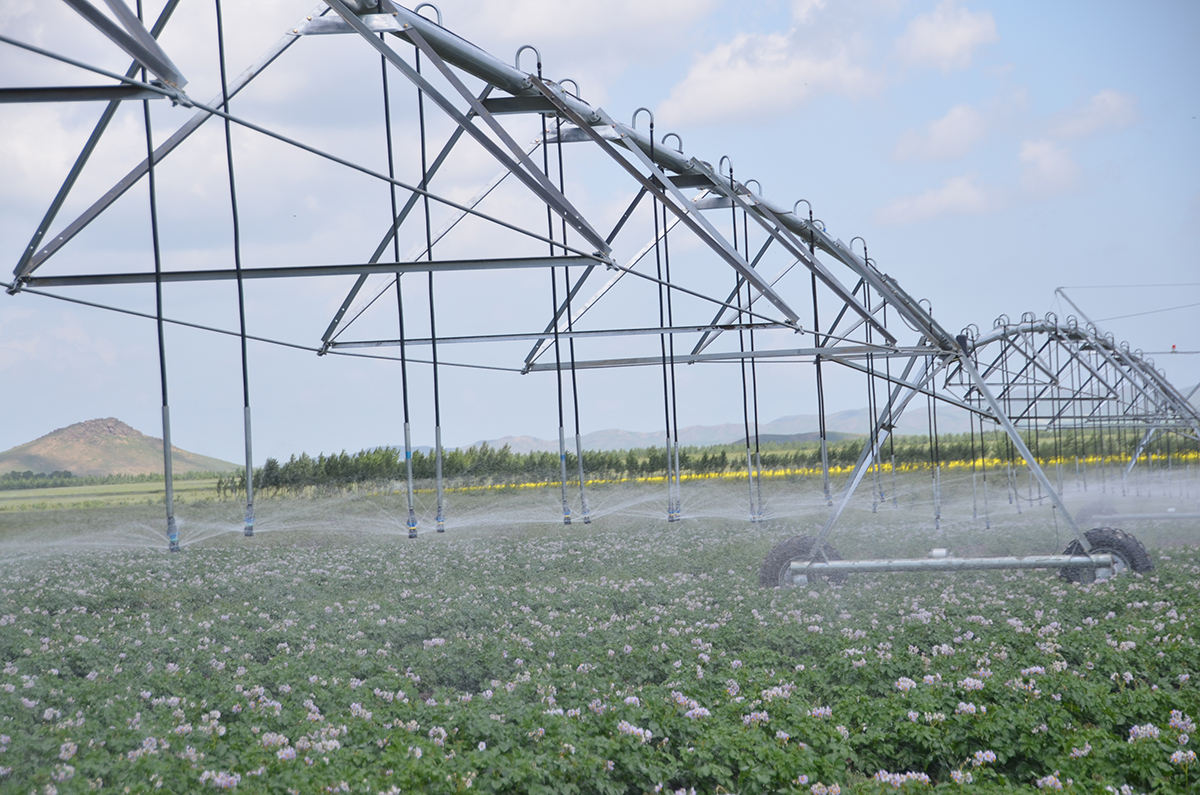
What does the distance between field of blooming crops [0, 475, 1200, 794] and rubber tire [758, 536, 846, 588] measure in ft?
1.33

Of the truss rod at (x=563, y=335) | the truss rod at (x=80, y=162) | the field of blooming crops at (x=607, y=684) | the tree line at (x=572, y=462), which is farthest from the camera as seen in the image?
the tree line at (x=572, y=462)

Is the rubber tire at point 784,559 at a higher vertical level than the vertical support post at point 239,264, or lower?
lower

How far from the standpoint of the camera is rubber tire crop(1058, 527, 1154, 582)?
13391 mm

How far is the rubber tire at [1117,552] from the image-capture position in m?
13.4

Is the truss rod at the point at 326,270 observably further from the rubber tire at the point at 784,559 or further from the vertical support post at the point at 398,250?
the rubber tire at the point at 784,559

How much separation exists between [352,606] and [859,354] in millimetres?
7411

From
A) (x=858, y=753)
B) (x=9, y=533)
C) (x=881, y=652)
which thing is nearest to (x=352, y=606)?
(x=881, y=652)

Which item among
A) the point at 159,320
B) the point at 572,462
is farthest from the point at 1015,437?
the point at 572,462

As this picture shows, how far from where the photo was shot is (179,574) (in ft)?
54.1

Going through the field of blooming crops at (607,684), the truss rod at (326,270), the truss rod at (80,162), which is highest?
the truss rod at (80,162)

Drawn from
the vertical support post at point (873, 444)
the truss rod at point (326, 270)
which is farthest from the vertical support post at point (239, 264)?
the vertical support post at point (873, 444)

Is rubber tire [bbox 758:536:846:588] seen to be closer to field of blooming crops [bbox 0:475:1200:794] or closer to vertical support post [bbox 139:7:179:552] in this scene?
field of blooming crops [bbox 0:475:1200:794]

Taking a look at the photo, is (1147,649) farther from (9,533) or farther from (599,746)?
(9,533)

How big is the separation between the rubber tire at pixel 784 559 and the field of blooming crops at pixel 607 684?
41cm
